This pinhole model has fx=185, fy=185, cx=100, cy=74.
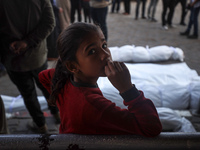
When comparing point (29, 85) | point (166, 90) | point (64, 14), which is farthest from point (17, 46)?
point (64, 14)

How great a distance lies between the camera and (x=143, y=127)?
0.59m

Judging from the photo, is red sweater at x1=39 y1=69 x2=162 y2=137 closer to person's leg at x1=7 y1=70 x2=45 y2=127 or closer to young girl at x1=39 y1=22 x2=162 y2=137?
young girl at x1=39 y1=22 x2=162 y2=137

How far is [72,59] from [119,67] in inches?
8.0

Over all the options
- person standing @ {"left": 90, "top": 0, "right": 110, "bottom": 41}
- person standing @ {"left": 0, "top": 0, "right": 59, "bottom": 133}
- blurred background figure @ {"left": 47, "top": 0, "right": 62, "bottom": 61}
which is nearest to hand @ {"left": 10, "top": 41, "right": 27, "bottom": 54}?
person standing @ {"left": 0, "top": 0, "right": 59, "bottom": 133}

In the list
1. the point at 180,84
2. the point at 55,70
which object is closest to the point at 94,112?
the point at 55,70

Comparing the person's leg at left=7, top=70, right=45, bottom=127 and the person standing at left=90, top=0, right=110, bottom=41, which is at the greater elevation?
the person standing at left=90, top=0, right=110, bottom=41

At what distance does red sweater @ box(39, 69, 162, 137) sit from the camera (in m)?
0.60

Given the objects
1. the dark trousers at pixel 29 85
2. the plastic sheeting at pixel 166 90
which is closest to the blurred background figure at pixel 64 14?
the plastic sheeting at pixel 166 90

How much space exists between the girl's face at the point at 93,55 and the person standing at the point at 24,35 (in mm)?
756

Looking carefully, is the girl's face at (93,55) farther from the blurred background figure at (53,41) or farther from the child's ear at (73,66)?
the blurred background figure at (53,41)

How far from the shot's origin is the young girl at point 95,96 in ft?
1.98

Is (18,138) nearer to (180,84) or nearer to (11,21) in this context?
(11,21)

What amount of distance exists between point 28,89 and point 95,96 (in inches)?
40.4

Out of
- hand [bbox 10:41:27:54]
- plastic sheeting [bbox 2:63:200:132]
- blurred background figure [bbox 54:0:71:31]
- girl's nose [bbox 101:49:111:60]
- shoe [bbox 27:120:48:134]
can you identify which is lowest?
shoe [bbox 27:120:48:134]
